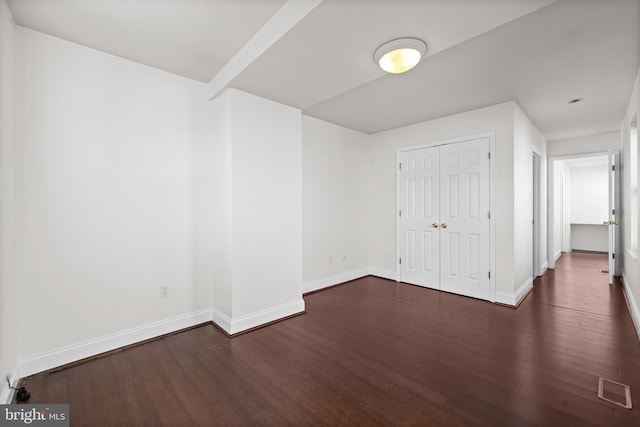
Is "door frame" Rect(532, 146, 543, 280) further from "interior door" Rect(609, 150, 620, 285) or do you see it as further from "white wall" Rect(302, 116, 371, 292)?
"white wall" Rect(302, 116, 371, 292)

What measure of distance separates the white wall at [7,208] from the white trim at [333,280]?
2875mm

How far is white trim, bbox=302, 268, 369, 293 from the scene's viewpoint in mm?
4102

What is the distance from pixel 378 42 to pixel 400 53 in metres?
0.19

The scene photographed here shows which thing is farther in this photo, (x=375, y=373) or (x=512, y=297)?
(x=512, y=297)

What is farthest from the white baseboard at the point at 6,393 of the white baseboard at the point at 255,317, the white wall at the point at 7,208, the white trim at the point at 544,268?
the white trim at the point at 544,268

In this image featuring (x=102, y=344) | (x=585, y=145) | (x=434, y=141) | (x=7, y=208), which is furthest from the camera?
(x=585, y=145)

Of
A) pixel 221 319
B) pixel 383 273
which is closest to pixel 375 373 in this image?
pixel 221 319

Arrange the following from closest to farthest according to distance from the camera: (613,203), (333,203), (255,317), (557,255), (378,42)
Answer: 1. (378,42)
2. (255,317)
3. (613,203)
4. (333,203)
5. (557,255)

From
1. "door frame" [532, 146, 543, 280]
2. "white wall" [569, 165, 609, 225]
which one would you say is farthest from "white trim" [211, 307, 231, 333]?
"white wall" [569, 165, 609, 225]

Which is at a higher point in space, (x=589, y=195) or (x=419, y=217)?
(x=589, y=195)

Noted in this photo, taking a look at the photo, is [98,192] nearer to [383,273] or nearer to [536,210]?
[383,273]

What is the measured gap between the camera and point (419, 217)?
4375mm

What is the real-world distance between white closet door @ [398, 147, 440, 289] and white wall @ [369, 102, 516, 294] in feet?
0.58

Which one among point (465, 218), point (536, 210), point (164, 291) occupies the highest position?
point (536, 210)
